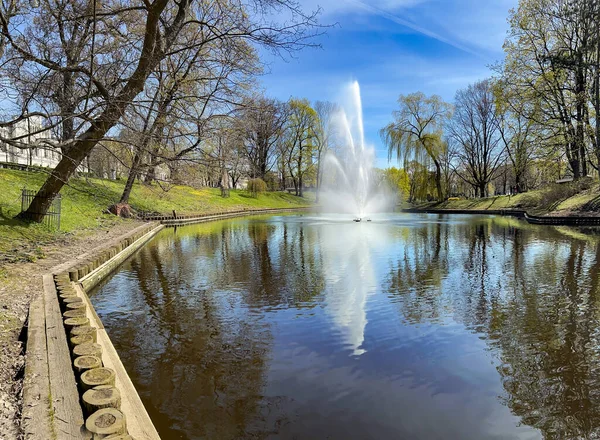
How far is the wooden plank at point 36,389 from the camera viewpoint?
9.41ft

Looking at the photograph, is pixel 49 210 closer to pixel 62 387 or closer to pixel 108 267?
pixel 108 267

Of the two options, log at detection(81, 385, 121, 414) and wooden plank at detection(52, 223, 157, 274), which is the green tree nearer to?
wooden plank at detection(52, 223, 157, 274)

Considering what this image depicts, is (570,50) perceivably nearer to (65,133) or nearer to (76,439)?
(65,133)

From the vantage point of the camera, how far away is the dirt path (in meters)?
3.15

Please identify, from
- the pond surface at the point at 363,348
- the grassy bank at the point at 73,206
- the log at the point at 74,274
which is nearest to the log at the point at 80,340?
the pond surface at the point at 363,348

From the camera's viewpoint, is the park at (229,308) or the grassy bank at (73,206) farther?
the grassy bank at (73,206)

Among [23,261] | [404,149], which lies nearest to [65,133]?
[23,261]

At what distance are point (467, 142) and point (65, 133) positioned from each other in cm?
4864

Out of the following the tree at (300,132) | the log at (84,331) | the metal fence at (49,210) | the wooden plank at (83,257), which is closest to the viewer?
the log at (84,331)

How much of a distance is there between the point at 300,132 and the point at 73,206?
42.2m

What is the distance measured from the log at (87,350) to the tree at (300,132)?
5441cm

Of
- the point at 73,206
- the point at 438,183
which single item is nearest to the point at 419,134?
the point at 438,183

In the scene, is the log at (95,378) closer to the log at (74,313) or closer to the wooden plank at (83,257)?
the log at (74,313)

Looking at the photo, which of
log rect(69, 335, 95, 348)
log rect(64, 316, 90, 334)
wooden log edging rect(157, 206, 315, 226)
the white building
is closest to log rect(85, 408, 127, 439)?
log rect(69, 335, 95, 348)
